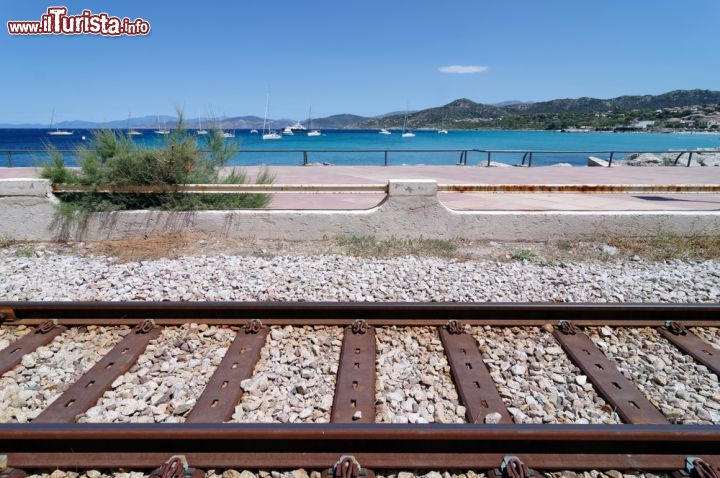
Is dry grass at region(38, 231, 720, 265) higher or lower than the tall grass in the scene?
lower

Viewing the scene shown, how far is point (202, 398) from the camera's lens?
11.3 feet

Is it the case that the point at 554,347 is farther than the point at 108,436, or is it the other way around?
the point at 554,347

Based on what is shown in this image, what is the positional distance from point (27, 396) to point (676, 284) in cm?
742

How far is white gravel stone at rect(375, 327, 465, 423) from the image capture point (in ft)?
10.9

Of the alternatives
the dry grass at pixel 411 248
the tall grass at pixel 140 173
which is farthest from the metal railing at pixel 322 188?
the dry grass at pixel 411 248

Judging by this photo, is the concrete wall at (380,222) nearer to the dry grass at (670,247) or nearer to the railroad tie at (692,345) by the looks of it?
the dry grass at (670,247)

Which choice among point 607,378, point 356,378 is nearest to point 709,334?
point 607,378

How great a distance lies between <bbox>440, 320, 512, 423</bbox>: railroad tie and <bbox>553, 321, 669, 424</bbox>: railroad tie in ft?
2.79

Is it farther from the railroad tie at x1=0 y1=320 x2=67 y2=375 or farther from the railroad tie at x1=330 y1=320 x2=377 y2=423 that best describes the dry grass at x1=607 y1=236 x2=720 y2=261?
the railroad tie at x1=0 y1=320 x2=67 y2=375

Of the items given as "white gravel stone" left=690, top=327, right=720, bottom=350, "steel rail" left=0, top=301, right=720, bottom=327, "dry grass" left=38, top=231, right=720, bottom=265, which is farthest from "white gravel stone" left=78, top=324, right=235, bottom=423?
"white gravel stone" left=690, top=327, right=720, bottom=350

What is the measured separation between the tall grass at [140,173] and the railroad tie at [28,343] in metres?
4.02

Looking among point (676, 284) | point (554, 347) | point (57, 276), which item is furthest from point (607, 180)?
point (57, 276)

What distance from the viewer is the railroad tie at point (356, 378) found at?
322 cm

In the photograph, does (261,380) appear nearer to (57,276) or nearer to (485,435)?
(485,435)
